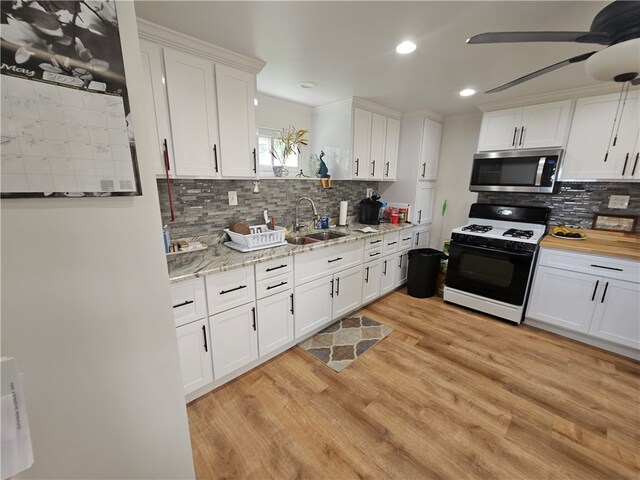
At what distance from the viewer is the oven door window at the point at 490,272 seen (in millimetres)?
2646

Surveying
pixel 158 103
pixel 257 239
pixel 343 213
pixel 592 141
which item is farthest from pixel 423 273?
pixel 158 103

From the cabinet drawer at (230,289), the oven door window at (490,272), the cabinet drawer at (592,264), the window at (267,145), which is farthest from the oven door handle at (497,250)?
the cabinet drawer at (230,289)

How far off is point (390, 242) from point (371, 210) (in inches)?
20.4

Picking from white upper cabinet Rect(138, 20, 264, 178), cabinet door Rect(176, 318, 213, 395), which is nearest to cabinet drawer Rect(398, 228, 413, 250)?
white upper cabinet Rect(138, 20, 264, 178)

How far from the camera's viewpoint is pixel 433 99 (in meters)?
2.89

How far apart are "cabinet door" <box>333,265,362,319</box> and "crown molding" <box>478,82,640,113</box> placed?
7.86ft

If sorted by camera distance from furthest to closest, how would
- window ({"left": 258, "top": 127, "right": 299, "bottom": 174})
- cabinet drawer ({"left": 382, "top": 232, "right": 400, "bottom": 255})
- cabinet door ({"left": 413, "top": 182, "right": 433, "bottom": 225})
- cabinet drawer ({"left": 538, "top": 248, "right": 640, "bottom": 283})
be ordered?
1. cabinet door ({"left": 413, "top": 182, "right": 433, "bottom": 225})
2. cabinet drawer ({"left": 382, "top": 232, "right": 400, "bottom": 255})
3. window ({"left": 258, "top": 127, "right": 299, "bottom": 174})
4. cabinet drawer ({"left": 538, "top": 248, "right": 640, "bottom": 283})

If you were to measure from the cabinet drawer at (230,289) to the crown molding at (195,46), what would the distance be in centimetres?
149

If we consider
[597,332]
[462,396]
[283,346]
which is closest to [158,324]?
[283,346]

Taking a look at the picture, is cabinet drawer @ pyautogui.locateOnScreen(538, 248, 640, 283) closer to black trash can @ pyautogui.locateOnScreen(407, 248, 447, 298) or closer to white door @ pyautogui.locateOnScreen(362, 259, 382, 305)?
black trash can @ pyautogui.locateOnScreen(407, 248, 447, 298)

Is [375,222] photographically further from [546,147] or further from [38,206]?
[38,206]

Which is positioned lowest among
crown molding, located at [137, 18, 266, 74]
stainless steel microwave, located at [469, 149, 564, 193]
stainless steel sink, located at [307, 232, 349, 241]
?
stainless steel sink, located at [307, 232, 349, 241]

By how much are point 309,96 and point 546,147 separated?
8.39ft

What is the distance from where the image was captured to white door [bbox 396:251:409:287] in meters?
3.51
